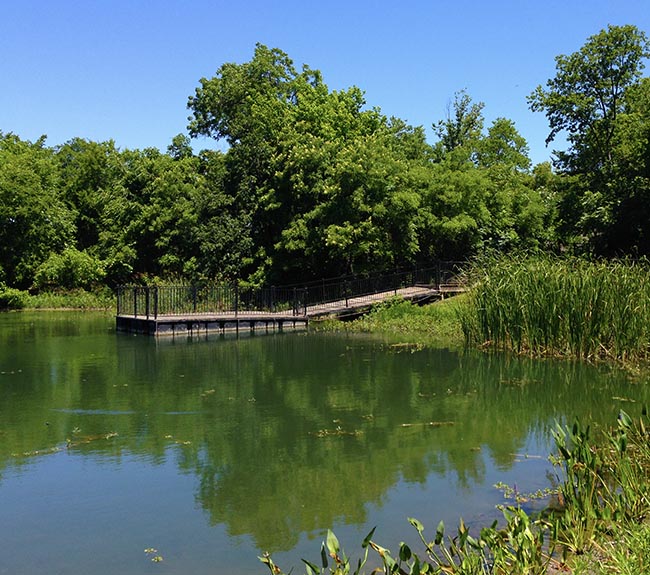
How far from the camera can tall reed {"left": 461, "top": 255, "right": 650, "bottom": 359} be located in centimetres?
1580

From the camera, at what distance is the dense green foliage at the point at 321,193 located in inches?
1230

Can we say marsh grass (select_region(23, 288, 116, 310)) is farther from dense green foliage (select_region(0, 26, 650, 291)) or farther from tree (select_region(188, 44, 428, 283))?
tree (select_region(188, 44, 428, 283))

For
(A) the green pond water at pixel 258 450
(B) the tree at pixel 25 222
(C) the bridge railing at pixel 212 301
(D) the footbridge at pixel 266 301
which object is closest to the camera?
(A) the green pond water at pixel 258 450

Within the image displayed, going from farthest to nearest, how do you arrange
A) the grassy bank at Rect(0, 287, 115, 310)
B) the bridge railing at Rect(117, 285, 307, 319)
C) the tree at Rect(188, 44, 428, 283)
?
the grassy bank at Rect(0, 287, 115, 310) → the tree at Rect(188, 44, 428, 283) → the bridge railing at Rect(117, 285, 307, 319)

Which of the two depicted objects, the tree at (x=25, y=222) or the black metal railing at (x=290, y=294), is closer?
the black metal railing at (x=290, y=294)

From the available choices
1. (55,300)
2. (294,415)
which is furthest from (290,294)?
(294,415)

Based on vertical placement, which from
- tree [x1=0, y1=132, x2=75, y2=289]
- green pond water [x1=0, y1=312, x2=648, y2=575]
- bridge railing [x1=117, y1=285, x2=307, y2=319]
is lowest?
green pond water [x1=0, y1=312, x2=648, y2=575]

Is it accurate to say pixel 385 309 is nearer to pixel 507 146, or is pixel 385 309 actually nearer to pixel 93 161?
pixel 507 146

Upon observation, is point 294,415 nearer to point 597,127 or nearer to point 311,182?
point 311,182

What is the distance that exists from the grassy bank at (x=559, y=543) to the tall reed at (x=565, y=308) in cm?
919

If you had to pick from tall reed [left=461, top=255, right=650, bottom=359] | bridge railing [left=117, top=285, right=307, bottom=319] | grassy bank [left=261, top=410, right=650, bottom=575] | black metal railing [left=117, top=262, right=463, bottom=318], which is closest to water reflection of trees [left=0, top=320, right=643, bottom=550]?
tall reed [left=461, top=255, right=650, bottom=359]

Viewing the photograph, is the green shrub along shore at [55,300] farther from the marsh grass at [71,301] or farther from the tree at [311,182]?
the tree at [311,182]

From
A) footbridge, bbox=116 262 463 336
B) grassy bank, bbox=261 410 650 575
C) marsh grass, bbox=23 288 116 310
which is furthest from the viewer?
marsh grass, bbox=23 288 116 310

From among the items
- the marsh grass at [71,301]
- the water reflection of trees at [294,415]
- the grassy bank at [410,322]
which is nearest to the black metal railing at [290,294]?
the grassy bank at [410,322]
